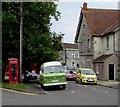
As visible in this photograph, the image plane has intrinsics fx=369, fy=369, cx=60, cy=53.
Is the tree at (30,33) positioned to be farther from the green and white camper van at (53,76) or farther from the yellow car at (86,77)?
the green and white camper van at (53,76)

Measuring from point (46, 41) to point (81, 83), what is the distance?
588 cm

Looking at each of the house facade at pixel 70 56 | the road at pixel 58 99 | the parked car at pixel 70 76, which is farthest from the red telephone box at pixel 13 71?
the house facade at pixel 70 56

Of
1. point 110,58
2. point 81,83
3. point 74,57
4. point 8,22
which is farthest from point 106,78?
point 74,57

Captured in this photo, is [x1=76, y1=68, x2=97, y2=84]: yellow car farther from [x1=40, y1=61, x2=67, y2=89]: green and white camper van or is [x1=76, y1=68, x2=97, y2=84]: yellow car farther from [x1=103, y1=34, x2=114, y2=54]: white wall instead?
[x1=103, y1=34, x2=114, y2=54]: white wall

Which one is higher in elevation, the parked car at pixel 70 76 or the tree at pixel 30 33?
the tree at pixel 30 33

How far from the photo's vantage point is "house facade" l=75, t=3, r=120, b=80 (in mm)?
45125

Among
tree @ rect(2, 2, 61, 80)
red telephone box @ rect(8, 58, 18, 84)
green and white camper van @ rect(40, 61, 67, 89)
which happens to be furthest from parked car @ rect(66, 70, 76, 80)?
green and white camper van @ rect(40, 61, 67, 89)

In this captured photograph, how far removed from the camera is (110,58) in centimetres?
4491

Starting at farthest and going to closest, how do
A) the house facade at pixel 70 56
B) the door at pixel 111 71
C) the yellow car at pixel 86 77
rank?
the house facade at pixel 70 56, the door at pixel 111 71, the yellow car at pixel 86 77

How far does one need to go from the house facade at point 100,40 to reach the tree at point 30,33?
9.65 meters

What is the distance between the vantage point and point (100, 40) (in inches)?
2013

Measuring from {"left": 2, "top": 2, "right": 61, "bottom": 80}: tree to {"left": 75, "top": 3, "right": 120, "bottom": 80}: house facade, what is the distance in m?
9.65

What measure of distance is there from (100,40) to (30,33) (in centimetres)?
1664

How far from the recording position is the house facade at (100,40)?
45.1m
